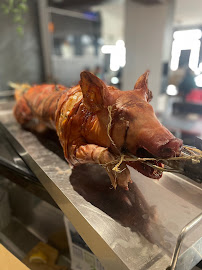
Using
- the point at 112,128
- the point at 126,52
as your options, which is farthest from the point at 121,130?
the point at 126,52

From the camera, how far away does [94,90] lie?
61cm

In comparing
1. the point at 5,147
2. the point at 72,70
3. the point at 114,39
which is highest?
the point at 114,39

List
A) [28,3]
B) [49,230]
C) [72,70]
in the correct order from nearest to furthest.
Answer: [49,230], [28,3], [72,70]

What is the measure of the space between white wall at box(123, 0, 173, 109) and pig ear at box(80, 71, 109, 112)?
197cm

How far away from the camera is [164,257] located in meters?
0.48

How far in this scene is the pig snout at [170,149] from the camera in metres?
0.49

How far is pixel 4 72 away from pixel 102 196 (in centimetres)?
217

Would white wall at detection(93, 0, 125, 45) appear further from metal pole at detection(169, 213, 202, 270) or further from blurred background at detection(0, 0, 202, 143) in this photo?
metal pole at detection(169, 213, 202, 270)

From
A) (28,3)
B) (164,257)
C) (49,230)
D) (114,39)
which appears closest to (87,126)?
(164,257)

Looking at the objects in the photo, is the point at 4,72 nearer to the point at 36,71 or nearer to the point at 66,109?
the point at 36,71

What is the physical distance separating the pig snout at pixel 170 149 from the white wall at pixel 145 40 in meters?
2.07

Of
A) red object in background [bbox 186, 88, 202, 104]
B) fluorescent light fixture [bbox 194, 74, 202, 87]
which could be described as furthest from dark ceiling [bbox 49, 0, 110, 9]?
red object in background [bbox 186, 88, 202, 104]

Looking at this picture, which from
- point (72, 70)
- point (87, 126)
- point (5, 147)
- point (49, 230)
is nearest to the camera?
point (87, 126)

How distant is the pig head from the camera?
1.69 ft
